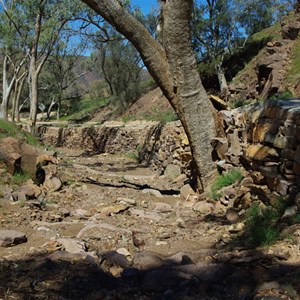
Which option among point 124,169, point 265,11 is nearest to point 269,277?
point 124,169

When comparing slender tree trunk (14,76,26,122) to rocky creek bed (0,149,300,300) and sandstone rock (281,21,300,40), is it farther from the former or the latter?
rocky creek bed (0,149,300,300)

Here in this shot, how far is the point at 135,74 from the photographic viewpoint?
114 ft

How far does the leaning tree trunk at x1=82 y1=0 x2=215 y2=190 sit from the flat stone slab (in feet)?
12.2

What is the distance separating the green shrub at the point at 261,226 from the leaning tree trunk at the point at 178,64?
8.00ft

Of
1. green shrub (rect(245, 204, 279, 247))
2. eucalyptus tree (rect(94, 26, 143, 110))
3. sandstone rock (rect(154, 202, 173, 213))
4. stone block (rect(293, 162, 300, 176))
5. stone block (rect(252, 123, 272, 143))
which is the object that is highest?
eucalyptus tree (rect(94, 26, 143, 110))

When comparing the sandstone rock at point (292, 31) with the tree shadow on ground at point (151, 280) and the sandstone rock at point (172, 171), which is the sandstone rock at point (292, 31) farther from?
the tree shadow on ground at point (151, 280)

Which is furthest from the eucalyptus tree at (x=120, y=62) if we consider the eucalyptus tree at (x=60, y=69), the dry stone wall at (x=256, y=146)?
the dry stone wall at (x=256, y=146)

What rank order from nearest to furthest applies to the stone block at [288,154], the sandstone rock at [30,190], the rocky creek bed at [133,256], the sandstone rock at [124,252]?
the rocky creek bed at [133,256] < the sandstone rock at [124,252] < the stone block at [288,154] < the sandstone rock at [30,190]

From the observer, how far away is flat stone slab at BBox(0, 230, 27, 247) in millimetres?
4062

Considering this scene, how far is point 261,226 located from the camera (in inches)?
164

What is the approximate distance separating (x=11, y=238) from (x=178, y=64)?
4.11 metres

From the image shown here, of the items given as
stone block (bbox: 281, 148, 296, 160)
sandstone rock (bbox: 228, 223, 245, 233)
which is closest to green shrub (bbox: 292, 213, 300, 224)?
sandstone rock (bbox: 228, 223, 245, 233)

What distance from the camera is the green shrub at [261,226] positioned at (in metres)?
3.78

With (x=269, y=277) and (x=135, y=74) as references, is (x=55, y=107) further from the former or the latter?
(x=269, y=277)
